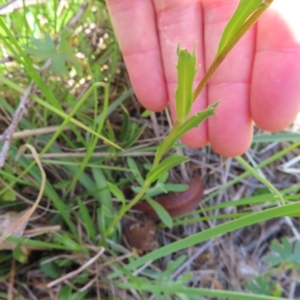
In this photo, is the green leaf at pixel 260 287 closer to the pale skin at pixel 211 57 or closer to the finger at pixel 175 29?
the pale skin at pixel 211 57

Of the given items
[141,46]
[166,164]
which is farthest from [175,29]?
[166,164]

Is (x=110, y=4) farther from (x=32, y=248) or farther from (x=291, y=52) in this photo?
(x=32, y=248)

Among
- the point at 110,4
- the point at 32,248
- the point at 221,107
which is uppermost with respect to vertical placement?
the point at 110,4

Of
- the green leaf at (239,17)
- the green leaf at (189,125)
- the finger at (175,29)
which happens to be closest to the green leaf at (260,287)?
the finger at (175,29)

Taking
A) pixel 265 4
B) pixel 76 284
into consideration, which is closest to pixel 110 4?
pixel 265 4

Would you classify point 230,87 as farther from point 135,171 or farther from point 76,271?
point 76,271

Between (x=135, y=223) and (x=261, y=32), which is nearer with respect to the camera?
(x=261, y=32)

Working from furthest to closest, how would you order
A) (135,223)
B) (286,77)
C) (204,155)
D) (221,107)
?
(204,155) → (135,223) → (221,107) → (286,77)
